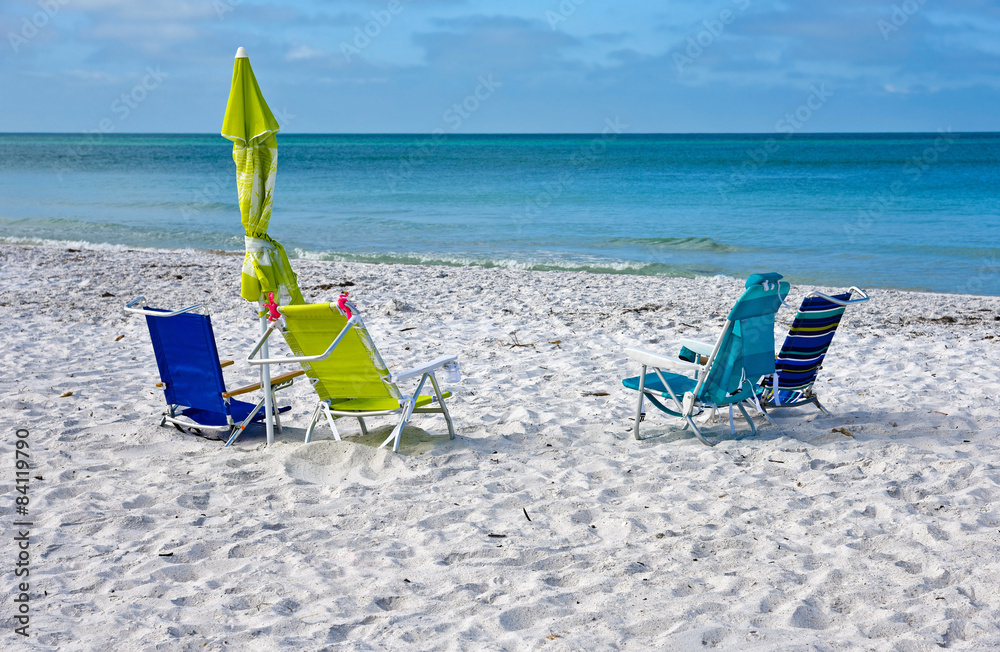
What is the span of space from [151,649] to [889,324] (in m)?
7.81

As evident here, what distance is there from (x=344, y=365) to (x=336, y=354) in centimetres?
8

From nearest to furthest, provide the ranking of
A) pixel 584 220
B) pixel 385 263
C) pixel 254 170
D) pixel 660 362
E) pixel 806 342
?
1. pixel 254 170
2. pixel 660 362
3. pixel 806 342
4. pixel 385 263
5. pixel 584 220

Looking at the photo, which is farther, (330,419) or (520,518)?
(330,419)

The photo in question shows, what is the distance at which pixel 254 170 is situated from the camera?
4496 mm

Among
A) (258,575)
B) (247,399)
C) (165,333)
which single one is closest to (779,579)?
(258,575)

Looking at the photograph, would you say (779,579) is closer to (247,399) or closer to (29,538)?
(29,538)

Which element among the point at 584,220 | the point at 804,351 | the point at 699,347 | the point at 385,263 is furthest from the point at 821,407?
the point at 584,220

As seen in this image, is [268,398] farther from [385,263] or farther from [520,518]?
[385,263]

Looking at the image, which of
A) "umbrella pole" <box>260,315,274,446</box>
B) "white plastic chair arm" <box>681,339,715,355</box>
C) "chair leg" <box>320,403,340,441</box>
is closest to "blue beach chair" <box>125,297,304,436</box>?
"umbrella pole" <box>260,315,274,446</box>

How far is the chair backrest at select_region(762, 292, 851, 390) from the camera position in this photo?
496cm

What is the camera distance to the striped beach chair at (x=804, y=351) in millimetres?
4965

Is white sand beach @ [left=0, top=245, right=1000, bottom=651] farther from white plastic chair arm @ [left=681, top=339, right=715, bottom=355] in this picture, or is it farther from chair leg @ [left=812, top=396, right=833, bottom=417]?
white plastic chair arm @ [left=681, top=339, right=715, bottom=355]

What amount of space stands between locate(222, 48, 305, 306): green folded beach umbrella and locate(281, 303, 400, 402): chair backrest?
0.31 m

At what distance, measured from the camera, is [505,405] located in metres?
5.62
